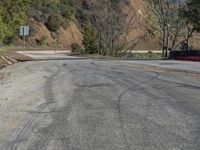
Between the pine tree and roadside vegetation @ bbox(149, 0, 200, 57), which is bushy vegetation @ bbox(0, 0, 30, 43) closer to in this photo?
the pine tree

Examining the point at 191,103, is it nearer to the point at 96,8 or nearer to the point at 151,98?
the point at 151,98

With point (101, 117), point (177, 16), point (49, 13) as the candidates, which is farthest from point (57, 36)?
point (101, 117)

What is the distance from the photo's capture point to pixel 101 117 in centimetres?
1039

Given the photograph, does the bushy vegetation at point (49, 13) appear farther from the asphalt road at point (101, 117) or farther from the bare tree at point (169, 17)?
the asphalt road at point (101, 117)

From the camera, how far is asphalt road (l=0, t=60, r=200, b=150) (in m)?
8.09

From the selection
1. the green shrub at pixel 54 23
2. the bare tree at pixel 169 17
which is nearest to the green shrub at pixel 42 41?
the green shrub at pixel 54 23

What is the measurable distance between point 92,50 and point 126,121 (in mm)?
53549

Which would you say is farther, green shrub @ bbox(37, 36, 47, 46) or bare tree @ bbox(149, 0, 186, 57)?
green shrub @ bbox(37, 36, 47, 46)

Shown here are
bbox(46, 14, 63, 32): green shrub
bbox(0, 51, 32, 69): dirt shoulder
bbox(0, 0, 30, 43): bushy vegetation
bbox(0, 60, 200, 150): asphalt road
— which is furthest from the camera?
bbox(46, 14, 63, 32): green shrub

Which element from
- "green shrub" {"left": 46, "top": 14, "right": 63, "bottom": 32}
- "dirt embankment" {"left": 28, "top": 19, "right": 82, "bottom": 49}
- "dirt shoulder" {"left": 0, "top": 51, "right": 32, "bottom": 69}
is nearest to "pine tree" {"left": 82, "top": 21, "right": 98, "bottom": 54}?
"dirt embankment" {"left": 28, "top": 19, "right": 82, "bottom": 49}

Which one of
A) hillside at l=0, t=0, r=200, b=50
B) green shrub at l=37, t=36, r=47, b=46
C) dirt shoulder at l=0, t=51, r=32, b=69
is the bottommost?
dirt shoulder at l=0, t=51, r=32, b=69

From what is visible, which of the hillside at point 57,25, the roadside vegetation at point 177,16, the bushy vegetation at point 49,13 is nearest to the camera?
the roadside vegetation at point 177,16

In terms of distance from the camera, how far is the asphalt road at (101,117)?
26.5ft

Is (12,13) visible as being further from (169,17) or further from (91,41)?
(169,17)
